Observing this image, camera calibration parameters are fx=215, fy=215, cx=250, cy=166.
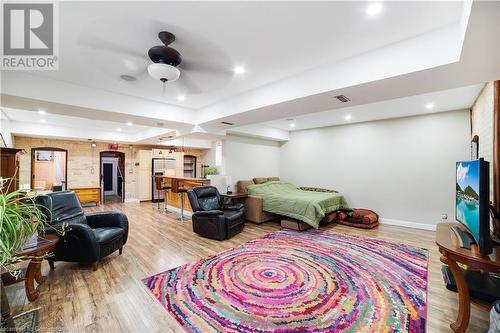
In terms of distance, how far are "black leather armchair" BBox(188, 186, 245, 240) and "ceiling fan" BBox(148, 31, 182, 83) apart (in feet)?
8.68

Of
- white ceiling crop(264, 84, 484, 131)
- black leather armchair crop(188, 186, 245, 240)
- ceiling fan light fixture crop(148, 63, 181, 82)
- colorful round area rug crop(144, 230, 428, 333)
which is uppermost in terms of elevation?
white ceiling crop(264, 84, 484, 131)

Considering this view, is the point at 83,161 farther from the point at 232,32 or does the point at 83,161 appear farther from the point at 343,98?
the point at 343,98

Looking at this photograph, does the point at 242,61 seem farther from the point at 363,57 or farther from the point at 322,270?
the point at 322,270

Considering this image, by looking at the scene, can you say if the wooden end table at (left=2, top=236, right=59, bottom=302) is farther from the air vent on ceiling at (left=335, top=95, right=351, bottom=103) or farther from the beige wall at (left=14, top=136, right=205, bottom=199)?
the beige wall at (left=14, top=136, right=205, bottom=199)

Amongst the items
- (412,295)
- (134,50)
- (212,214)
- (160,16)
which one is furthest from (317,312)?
(134,50)

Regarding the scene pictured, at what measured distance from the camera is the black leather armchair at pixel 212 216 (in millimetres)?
4137

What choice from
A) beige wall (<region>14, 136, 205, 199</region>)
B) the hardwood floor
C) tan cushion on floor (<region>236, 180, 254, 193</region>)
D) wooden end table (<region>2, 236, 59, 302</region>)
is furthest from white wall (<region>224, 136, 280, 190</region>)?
beige wall (<region>14, 136, 205, 199</region>)

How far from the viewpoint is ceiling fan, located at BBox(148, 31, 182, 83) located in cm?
217

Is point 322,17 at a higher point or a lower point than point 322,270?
higher

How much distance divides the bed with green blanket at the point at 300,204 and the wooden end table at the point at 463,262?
8.85 ft

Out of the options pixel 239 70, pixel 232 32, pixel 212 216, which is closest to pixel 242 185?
pixel 212 216

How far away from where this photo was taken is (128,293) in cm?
240

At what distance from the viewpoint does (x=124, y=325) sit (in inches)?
75.5

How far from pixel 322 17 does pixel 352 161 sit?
4.88 meters
